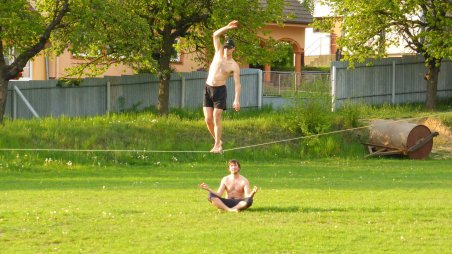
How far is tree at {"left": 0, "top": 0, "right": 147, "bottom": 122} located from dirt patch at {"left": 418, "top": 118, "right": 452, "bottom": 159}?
10445 mm

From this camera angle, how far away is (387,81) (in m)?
38.5

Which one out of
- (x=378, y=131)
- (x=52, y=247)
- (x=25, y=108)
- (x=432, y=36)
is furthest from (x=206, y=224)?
(x=432, y=36)

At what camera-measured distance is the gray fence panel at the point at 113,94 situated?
32.2 m

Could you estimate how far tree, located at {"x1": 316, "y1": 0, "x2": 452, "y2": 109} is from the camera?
3325 centimetres

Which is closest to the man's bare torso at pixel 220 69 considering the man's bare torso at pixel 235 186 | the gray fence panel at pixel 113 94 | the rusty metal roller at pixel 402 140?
the man's bare torso at pixel 235 186

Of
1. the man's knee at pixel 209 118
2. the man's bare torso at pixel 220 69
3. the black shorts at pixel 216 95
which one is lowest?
the man's knee at pixel 209 118

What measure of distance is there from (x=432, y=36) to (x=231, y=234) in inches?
879

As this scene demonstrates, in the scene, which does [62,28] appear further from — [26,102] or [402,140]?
[402,140]

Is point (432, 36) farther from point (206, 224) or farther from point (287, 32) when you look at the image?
point (206, 224)

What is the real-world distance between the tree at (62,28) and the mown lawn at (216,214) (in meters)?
4.36

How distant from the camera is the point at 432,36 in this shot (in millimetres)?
33500

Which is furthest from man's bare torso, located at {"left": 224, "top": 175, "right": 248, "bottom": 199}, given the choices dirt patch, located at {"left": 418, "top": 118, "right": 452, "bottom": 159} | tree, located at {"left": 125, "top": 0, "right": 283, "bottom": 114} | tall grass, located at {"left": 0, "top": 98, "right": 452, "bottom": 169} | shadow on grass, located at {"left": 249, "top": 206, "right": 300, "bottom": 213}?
dirt patch, located at {"left": 418, "top": 118, "right": 452, "bottom": 159}

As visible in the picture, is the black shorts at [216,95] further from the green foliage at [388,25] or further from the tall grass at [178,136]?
the green foliage at [388,25]

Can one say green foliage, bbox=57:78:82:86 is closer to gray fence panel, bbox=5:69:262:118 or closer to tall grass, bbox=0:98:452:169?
gray fence panel, bbox=5:69:262:118
